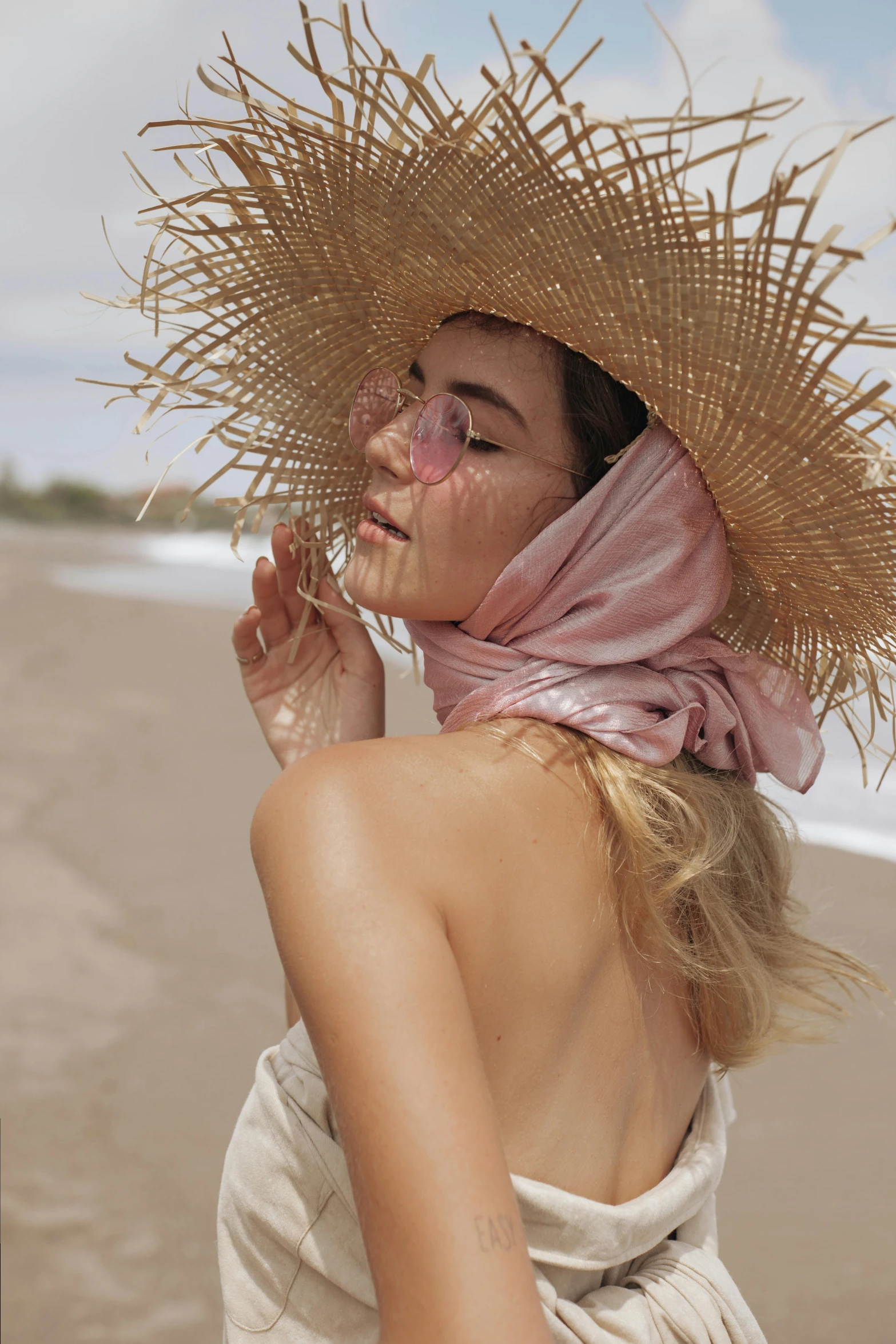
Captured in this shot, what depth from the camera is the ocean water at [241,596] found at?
5.64 m

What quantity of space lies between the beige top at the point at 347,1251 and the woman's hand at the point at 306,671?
72cm

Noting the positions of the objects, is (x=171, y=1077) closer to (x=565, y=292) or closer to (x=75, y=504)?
(x=565, y=292)

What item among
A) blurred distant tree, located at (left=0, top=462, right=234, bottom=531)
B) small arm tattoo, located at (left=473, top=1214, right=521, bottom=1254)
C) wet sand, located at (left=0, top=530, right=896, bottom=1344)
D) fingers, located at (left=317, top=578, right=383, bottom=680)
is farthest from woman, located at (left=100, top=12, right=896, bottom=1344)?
blurred distant tree, located at (left=0, top=462, right=234, bottom=531)

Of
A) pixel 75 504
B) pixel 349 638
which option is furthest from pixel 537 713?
pixel 75 504

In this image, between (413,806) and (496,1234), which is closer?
(496,1234)

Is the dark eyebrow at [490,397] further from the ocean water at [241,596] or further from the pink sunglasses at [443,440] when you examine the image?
the ocean water at [241,596]

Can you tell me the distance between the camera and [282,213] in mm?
1897

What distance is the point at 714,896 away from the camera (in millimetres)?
1663

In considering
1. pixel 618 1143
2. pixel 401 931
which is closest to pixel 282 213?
pixel 401 931

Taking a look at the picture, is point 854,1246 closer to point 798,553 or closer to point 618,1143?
point 618,1143

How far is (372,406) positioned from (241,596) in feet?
36.9

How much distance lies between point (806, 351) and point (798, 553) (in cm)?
40

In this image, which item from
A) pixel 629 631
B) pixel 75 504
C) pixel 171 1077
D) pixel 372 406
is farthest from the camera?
pixel 75 504

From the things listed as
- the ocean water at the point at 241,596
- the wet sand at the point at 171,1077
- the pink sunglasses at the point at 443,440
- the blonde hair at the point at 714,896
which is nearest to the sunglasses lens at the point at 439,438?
the pink sunglasses at the point at 443,440
